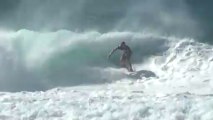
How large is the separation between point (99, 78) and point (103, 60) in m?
1.36

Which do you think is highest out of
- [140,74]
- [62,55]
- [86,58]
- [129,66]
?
[62,55]

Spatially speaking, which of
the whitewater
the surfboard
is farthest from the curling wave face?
the surfboard

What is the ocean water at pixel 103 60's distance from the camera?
48.8 feet

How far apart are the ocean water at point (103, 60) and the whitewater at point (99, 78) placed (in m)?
0.02

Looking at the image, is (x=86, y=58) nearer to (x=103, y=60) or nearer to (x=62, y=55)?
(x=103, y=60)

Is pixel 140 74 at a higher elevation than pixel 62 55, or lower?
lower

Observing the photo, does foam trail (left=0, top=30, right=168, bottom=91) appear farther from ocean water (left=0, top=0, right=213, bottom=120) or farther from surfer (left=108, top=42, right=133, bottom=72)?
surfer (left=108, top=42, right=133, bottom=72)

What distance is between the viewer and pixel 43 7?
23250 mm

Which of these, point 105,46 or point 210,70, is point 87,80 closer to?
point 105,46

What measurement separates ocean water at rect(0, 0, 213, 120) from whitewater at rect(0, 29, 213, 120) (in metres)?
0.02

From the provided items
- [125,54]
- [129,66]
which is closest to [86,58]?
[125,54]

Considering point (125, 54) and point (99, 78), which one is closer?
point (99, 78)

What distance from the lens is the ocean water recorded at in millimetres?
14867

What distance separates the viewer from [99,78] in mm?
Answer: 18406
